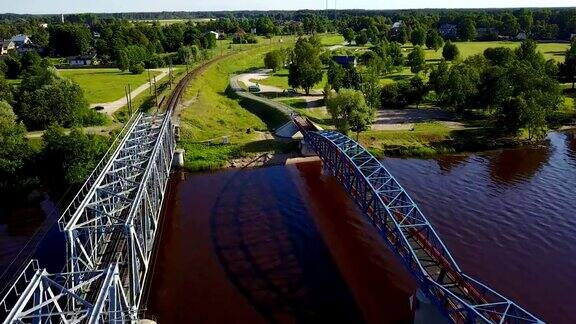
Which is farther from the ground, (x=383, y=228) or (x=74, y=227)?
(x=74, y=227)

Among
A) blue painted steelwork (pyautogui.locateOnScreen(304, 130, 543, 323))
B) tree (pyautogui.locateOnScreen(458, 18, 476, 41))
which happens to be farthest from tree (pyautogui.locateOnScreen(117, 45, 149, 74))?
tree (pyautogui.locateOnScreen(458, 18, 476, 41))

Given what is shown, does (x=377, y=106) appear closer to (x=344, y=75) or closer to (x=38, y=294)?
(x=344, y=75)

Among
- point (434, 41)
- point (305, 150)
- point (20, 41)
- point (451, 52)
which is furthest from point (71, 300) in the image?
point (20, 41)

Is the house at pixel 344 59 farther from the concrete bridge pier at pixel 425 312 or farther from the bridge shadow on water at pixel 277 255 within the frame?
the concrete bridge pier at pixel 425 312

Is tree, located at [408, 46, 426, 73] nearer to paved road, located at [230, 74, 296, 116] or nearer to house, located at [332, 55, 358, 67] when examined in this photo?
house, located at [332, 55, 358, 67]

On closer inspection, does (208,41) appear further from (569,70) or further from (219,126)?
(569,70)

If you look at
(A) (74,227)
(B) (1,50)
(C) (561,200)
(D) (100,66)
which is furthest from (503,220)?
(B) (1,50)
